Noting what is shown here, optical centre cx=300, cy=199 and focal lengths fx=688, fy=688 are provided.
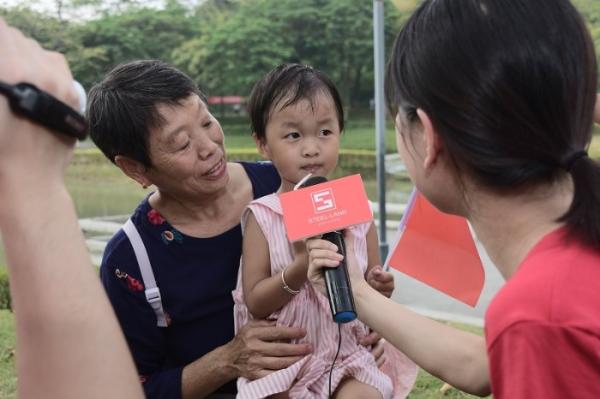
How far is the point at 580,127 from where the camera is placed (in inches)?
45.8

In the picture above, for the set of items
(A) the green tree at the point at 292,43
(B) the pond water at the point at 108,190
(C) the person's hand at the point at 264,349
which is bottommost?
(B) the pond water at the point at 108,190

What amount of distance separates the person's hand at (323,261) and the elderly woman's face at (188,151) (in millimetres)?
480

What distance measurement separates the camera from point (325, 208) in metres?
1.58

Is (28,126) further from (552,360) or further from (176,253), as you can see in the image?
(176,253)

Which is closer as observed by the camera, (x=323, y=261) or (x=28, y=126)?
(x=28, y=126)

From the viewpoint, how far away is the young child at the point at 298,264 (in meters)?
1.85

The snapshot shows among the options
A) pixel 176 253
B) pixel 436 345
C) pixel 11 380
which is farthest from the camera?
pixel 11 380

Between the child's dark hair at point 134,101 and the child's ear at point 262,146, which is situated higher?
the child's dark hair at point 134,101

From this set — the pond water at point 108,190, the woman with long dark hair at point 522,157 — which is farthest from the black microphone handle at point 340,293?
the pond water at point 108,190

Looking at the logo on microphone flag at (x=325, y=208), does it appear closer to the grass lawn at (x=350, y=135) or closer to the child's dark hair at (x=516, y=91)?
the child's dark hair at (x=516, y=91)

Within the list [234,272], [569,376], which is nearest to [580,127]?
[569,376]

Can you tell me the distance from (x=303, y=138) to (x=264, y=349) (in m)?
0.61

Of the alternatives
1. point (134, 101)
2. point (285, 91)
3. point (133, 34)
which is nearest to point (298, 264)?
point (285, 91)

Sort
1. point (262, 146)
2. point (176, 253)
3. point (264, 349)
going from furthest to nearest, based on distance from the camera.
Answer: point (262, 146), point (176, 253), point (264, 349)
